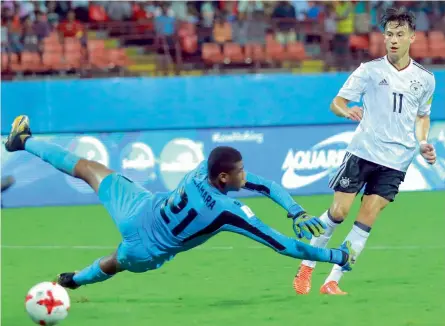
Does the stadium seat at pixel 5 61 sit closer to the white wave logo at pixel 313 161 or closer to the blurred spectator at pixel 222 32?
the blurred spectator at pixel 222 32

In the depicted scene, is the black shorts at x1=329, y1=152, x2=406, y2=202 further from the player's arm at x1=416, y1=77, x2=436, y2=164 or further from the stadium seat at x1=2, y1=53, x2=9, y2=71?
the stadium seat at x1=2, y1=53, x2=9, y2=71

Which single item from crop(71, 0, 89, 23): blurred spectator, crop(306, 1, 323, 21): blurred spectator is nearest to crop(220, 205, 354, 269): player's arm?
crop(71, 0, 89, 23): blurred spectator

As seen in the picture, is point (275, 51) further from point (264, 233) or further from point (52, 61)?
point (264, 233)

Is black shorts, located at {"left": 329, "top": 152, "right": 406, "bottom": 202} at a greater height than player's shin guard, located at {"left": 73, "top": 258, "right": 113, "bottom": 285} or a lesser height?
greater

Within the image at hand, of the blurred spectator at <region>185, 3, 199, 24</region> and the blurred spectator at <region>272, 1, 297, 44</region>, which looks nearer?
the blurred spectator at <region>272, 1, 297, 44</region>

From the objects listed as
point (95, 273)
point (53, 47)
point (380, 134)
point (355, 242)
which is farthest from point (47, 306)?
point (53, 47)

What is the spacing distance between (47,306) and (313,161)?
9.52 m

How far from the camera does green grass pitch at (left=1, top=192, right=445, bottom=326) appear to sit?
7223 mm

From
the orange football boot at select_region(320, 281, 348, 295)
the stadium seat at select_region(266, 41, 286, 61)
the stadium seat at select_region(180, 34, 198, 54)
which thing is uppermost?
the stadium seat at select_region(180, 34, 198, 54)

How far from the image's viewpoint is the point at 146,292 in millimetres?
8391

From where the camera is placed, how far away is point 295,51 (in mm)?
18531

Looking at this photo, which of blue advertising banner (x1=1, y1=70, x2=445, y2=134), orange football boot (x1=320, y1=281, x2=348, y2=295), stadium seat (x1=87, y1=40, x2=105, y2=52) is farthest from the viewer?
stadium seat (x1=87, y1=40, x2=105, y2=52)

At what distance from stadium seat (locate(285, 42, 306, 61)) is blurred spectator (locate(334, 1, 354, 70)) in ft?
2.02

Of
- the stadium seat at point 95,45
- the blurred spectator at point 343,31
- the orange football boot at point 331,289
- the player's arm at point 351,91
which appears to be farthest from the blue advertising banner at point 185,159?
the orange football boot at point 331,289
